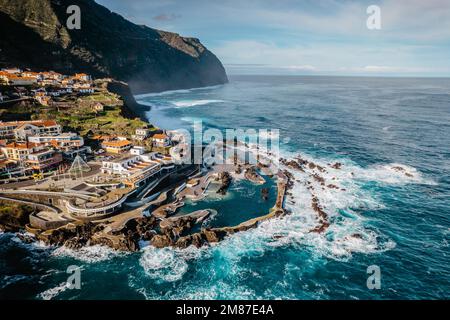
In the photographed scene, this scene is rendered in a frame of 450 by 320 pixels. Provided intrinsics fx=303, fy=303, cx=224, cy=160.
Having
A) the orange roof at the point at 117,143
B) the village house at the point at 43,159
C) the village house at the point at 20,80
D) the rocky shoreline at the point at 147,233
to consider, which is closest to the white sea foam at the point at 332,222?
the rocky shoreline at the point at 147,233

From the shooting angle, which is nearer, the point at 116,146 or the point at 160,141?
the point at 116,146

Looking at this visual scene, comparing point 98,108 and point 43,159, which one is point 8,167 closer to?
point 43,159

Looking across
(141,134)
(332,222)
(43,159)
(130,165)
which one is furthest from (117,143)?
(332,222)

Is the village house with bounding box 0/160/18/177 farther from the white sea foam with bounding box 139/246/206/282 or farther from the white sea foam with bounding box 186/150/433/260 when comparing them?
the white sea foam with bounding box 186/150/433/260

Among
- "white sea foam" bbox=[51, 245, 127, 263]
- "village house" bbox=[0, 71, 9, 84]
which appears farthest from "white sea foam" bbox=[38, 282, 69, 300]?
"village house" bbox=[0, 71, 9, 84]
